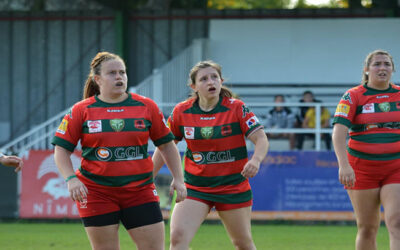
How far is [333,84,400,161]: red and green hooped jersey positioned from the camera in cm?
675

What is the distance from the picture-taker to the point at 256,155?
6215mm

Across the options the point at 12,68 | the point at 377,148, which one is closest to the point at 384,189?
the point at 377,148

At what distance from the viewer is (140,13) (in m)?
21.8

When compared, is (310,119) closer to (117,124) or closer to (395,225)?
(395,225)

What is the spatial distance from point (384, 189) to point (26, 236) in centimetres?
667

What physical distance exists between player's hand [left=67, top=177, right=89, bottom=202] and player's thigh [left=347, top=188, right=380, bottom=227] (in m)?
2.55

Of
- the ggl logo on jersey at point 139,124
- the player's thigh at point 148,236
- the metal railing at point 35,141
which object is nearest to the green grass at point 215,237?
the metal railing at point 35,141

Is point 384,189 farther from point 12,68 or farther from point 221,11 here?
point 12,68

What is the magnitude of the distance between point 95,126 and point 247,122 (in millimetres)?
1386

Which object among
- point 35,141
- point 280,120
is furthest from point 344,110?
point 35,141

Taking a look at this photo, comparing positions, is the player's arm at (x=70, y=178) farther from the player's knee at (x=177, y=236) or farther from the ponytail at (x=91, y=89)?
the player's knee at (x=177, y=236)

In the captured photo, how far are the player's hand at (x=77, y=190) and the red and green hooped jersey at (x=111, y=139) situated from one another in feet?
0.66

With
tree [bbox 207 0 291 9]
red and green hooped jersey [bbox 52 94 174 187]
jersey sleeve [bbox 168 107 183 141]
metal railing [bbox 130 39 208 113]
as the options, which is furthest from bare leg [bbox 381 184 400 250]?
tree [bbox 207 0 291 9]

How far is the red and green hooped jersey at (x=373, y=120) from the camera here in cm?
675
